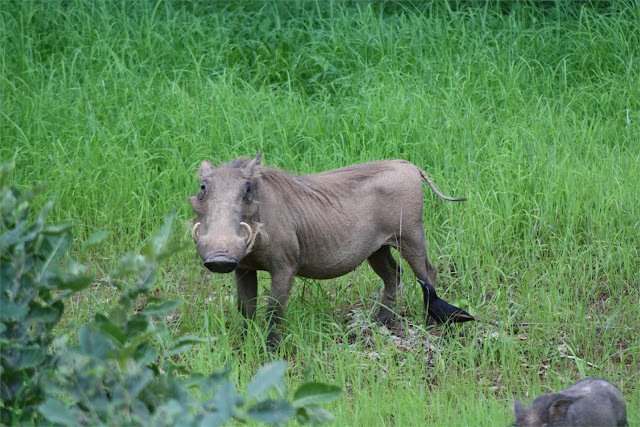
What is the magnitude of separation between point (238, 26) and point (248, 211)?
4.56m

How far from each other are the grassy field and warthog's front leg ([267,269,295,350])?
0.08 m

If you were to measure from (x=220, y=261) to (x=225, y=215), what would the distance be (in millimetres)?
288

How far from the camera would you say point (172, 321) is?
503 cm

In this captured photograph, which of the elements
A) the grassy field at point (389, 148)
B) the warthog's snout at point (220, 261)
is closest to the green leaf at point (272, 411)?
the grassy field at point (389, 148)

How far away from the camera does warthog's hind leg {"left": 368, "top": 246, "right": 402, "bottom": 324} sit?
515 centimetres

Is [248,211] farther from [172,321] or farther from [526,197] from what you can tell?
[526,197]

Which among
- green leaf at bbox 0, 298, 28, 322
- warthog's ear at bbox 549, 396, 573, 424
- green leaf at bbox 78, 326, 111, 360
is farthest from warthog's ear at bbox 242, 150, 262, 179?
green leaf at bbox 78, 326, 111, 360

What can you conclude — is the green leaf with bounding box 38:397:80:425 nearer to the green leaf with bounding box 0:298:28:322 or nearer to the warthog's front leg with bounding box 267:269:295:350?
the green leaf with bounding box 0:298:28:322

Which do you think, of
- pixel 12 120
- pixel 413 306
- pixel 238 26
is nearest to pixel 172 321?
pixel 413 306

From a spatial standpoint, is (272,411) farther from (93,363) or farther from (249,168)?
(249,168)

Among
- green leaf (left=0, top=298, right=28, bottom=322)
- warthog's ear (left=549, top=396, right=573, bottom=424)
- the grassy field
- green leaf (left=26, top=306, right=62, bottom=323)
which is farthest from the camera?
the grassy field

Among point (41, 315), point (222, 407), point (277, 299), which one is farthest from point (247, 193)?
point (222, 407)

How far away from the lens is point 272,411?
6.58 feet

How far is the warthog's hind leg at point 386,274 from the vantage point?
5.15 metres
